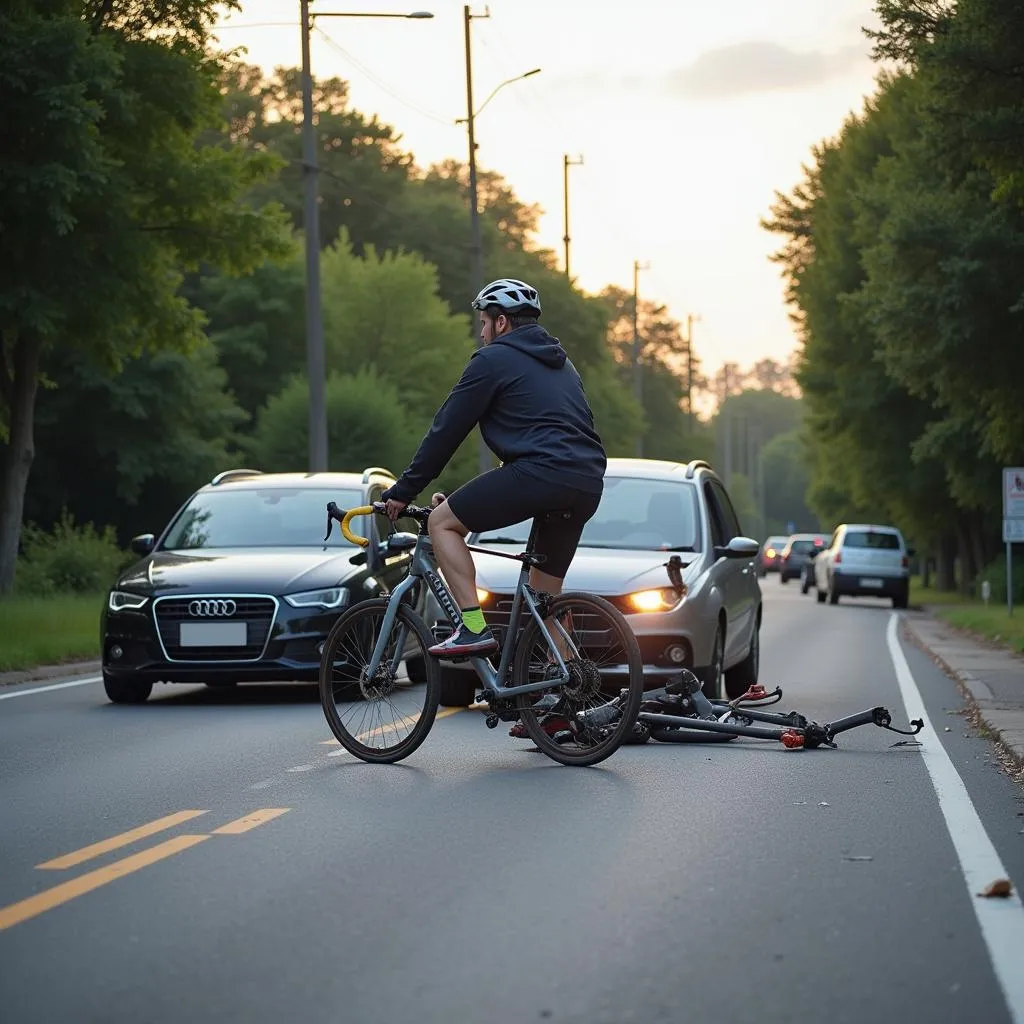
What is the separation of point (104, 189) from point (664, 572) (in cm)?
1158

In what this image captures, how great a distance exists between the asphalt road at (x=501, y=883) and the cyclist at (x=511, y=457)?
98 cm

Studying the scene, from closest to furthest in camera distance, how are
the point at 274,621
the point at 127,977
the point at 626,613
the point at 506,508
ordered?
the point at 127,977, the point at 506,508, the point at 626,613, the point at 274,621

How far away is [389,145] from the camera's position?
7675 cm

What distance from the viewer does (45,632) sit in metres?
20.5

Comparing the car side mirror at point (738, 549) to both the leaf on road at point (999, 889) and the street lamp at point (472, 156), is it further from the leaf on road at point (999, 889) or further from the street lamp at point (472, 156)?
the street lamp at point (472, 156)

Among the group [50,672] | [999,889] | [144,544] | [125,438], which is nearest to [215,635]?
[144,544]

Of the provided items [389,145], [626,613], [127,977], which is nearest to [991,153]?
[626,613]

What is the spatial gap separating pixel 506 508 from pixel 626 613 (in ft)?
11.4

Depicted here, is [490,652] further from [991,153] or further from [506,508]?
[991,153]

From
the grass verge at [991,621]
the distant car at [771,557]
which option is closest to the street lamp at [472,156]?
the grass verge at [991,621]

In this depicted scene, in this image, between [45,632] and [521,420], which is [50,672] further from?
[521,420]

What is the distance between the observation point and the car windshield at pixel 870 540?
46156mm

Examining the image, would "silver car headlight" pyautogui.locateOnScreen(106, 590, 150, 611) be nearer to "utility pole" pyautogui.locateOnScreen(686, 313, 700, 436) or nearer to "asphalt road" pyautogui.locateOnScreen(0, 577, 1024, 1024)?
"asphalt road" pyautogui.locateOnScreen(0, 577, 1024, 1024)

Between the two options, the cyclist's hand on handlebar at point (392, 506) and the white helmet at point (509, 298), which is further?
the white helmet at point (509, 298)
